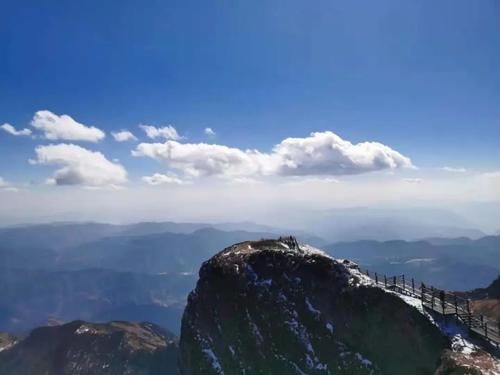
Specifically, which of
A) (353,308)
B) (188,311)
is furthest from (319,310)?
(188,311)

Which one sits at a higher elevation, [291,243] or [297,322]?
[291,243]

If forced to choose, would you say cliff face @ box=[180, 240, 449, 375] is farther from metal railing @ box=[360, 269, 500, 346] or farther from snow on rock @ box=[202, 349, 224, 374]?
metal railing @ box=[360, 269, 500, 346]

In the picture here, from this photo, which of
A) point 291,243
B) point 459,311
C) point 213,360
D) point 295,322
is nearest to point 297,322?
point 295,322

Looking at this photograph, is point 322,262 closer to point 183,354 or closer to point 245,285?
point 245,285

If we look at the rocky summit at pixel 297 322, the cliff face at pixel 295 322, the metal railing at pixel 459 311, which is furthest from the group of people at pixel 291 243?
the metal railing at pixel 459 311

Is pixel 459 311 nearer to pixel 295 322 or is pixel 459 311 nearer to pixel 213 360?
pixel 295 322

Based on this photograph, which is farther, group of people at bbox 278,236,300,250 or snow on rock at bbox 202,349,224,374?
group of people at bbox 278,236,300,250

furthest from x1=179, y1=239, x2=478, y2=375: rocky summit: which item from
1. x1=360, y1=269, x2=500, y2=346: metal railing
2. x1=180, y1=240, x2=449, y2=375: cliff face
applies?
x1=360, y1=269, x2=500, y2=346: metal railing
